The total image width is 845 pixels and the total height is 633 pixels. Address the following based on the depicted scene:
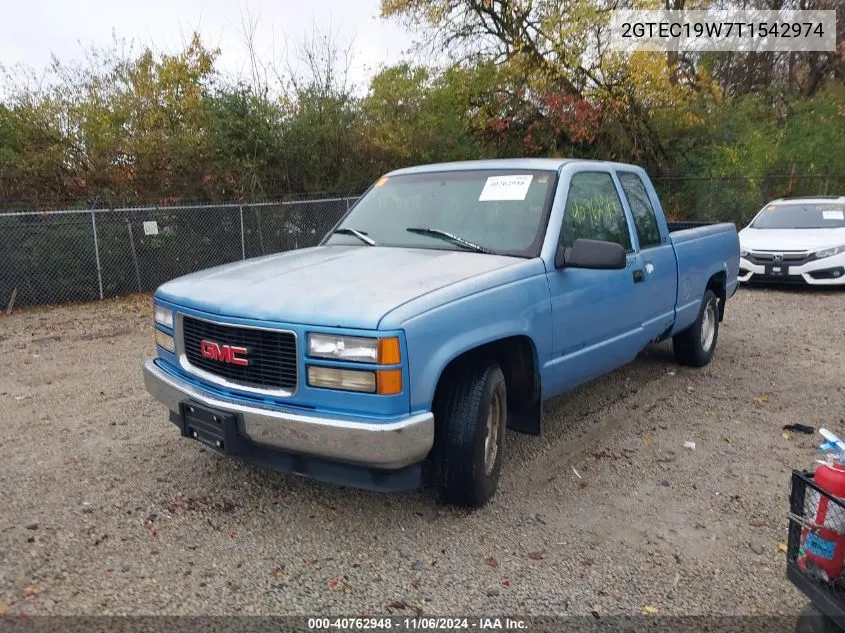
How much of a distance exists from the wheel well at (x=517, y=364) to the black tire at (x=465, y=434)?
0.17 m

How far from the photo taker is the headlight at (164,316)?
3703 millimetres

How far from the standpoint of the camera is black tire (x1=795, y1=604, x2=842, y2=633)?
2309 millimetres

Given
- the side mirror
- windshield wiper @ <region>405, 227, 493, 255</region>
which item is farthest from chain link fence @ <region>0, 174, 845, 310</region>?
the side mirror

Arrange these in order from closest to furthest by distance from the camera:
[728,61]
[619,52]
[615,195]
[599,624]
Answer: [599,624] < [615,195] < [619,52] < [728,61]

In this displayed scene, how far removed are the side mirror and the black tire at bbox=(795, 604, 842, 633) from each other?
1.88 m

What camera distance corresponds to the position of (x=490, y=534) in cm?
339

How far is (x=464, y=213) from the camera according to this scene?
4281 mm

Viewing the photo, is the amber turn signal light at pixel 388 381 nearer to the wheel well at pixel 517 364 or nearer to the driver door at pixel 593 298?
the wheel well at pixel 517 364

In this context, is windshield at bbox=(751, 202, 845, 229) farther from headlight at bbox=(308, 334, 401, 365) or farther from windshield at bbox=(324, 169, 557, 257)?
headlight at bbox=(308, 334, 401, 365)

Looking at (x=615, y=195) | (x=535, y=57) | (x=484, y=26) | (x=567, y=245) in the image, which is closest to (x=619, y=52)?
(x=535, y=57)

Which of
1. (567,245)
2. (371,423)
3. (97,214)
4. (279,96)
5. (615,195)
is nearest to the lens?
(371,423)

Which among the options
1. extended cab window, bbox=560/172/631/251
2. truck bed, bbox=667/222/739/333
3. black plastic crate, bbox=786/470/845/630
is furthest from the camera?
truck bed, bbox=667/222/739/333

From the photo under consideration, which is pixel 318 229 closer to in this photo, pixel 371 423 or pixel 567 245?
pixel 567 245

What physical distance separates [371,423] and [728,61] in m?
25.1
